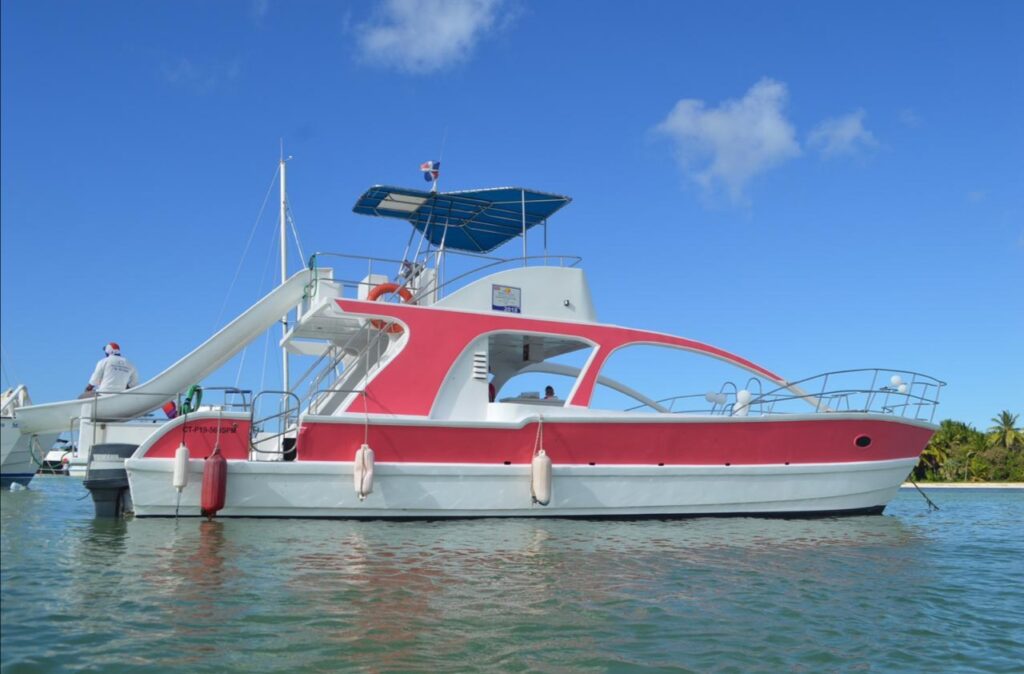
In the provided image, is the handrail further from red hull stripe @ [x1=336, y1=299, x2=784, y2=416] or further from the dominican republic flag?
the dominican republic flag

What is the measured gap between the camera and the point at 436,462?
1037 centimetres

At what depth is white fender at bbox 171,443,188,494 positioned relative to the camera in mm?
9258

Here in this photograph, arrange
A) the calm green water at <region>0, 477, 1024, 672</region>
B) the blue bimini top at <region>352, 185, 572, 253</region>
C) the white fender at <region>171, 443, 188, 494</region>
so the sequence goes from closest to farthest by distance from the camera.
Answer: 1. the calm green water at <region>0, 477, 1024, 672</region>
2. the white fender at <region>171, 443, 188, 494</region>
3. the blue bimini top at <region>352, 185, 572, 253</region>

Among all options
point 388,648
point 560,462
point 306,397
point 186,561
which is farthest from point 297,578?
point 306,397

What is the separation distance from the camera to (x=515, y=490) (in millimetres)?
10609

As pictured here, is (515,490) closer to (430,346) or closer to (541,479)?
(541,479)

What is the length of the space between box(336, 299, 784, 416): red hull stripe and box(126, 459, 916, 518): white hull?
99cm

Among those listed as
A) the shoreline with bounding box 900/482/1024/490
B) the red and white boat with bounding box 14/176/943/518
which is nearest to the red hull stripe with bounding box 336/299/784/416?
the red and white boat with bounding box 14/176/943/518

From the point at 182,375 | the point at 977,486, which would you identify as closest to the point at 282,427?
the point at 182,375

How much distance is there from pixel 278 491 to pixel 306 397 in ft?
9.37

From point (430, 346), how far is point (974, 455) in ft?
138

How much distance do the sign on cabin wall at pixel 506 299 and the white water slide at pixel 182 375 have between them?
299 cm

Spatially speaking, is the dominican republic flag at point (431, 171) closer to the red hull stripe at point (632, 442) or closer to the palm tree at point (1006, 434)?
the red hull stripe at point (632, 442)

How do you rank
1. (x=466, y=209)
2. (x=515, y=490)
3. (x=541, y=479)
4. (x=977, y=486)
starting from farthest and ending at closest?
(x=977, y=486)
(x=466, y=209)
(x=515, y=490)
(x=541, y=479)
